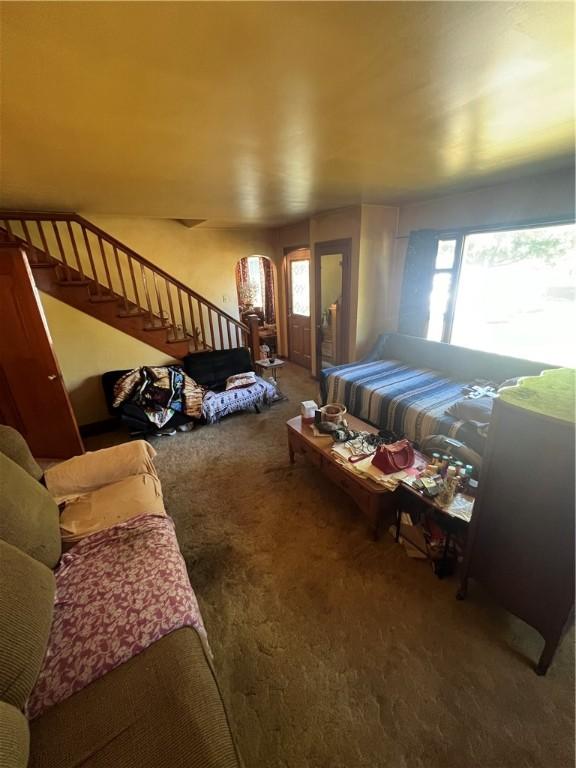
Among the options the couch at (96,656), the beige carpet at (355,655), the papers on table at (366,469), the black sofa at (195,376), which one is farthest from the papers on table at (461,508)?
the black sofa at (195,376)

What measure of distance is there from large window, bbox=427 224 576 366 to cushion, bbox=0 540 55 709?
3827 mm

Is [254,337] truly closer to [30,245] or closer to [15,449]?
[30,245]

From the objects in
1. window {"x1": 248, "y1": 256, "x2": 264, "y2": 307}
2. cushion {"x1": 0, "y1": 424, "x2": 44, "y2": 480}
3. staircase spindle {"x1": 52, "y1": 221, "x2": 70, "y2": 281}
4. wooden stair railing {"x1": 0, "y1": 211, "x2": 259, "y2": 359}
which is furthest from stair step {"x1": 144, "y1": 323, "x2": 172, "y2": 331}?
window {"x1": 248, "y1": 256, "x2": 264, "y2": 307}

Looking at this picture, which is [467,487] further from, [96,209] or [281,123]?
[96,209]

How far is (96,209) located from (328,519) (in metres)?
3.98

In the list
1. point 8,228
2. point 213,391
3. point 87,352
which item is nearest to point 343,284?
point 213,391

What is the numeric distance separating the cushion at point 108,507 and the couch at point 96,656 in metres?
0.10

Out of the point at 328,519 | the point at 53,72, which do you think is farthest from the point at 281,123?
the point at 328,519

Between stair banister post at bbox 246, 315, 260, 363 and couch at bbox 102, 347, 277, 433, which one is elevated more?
stair banister post at bbox 246, 315, 260, 363

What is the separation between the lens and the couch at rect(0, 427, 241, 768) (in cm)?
82

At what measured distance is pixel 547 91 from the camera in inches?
46.6

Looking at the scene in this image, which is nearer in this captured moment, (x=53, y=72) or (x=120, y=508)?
(x=53, y=72)

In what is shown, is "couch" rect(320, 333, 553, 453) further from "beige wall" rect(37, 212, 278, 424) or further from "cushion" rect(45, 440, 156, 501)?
"beige wall" rect(37, 212, 278, 424)

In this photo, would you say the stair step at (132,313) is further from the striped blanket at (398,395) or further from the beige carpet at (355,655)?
the beige carpet at (355,655)
